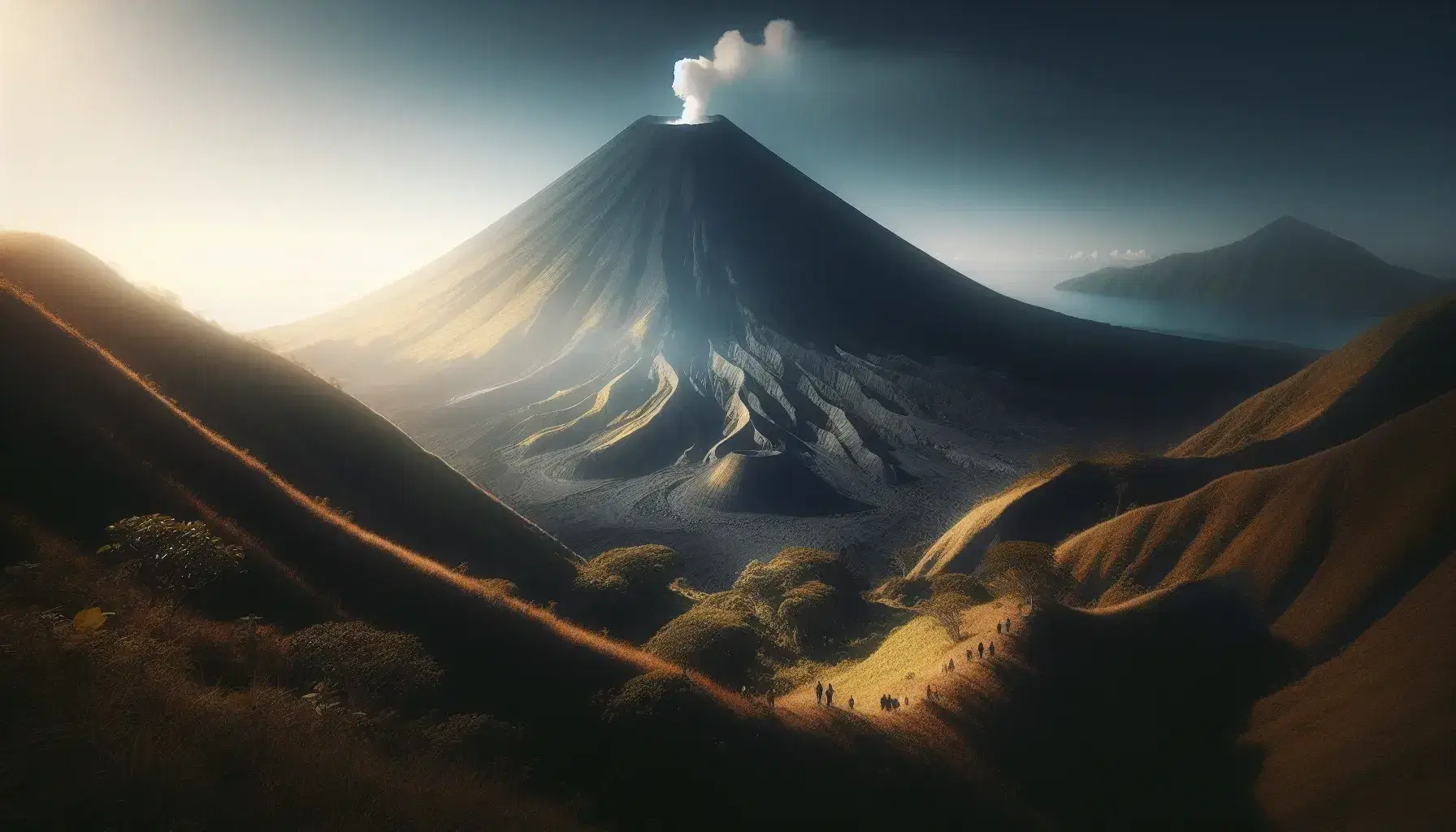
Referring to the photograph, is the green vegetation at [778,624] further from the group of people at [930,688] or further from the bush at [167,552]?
the bush at [167,552]

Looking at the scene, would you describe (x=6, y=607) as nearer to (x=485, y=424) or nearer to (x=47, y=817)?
(x=47, y=817)

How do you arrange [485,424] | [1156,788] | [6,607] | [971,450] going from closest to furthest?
[6,607]
[1156,788]
[971,450]
[485,424]

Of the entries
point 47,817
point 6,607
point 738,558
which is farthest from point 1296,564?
point 6,607

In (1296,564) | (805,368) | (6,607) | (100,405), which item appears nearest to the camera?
(6,607)

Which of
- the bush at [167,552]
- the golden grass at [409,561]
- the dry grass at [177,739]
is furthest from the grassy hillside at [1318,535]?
the bush at [167,552]

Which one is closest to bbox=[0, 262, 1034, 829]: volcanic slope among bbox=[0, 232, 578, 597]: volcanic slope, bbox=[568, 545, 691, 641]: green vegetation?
bbox=[0, 232, 578, 597]: volcanic slope

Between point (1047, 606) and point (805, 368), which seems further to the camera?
point (805, 368)

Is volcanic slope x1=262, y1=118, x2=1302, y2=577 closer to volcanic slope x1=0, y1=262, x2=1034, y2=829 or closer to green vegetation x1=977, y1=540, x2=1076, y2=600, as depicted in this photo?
green vegetation x1=977, y1=540, x2=1076, y2=600
